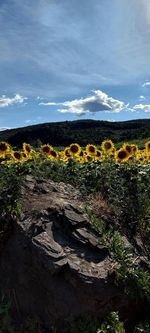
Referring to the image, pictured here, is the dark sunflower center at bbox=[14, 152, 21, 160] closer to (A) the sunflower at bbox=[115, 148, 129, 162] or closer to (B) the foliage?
(A) the sunflower at bbox=[115, 148, 129, 162]

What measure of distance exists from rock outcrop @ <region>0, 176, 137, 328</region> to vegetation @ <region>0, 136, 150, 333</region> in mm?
124

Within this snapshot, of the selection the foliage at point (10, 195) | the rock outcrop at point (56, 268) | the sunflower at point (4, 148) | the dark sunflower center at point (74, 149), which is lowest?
the rock outcrop at point (56, 268)

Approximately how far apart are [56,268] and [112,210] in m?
1.38

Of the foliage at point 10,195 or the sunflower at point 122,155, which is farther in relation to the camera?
the sunflower at point 122,155

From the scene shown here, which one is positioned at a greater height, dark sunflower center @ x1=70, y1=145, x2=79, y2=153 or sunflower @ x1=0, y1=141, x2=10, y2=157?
sunflower @ x1=0, y1=141, x2=10, y2=157

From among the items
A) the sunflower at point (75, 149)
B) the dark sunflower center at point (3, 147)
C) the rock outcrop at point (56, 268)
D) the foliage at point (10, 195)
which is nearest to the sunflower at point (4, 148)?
the dark sunflower center at point (3, 147)

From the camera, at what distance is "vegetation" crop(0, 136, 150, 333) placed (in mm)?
4543

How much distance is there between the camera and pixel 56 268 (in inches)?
188

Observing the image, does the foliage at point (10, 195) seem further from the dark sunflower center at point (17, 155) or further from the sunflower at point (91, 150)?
the sunflower at point (91, 150)

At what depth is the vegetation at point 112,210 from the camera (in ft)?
14.9

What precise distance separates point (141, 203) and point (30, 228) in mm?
1522

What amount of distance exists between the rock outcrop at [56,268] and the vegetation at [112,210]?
4.9 inches

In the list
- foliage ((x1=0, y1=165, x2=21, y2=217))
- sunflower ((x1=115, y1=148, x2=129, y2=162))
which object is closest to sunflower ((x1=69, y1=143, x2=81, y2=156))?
sunflower ((x1=115, y1=148, x2=129, y2=162))

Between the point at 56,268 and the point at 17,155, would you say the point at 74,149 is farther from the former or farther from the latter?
the point at 56,268
